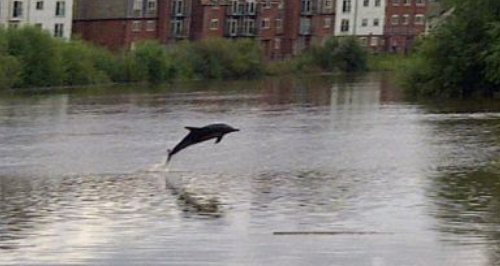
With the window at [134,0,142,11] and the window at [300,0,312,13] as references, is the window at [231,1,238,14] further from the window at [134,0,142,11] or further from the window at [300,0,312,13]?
the window at [134,0,142,11]

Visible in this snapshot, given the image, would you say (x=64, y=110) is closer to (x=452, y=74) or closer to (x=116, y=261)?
(x=452, y=74)

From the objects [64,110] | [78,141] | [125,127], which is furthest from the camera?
[64,110]

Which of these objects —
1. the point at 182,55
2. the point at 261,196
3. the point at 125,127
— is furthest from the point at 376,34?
the point at 261,196

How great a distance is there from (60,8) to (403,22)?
1411 inches

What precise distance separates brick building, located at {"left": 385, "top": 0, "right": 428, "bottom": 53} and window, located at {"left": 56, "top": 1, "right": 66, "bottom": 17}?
110 ft

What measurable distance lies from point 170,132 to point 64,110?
14.8 metres

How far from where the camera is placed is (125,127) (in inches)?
1551

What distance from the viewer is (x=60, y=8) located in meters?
96.0

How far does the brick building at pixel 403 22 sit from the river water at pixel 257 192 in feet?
253

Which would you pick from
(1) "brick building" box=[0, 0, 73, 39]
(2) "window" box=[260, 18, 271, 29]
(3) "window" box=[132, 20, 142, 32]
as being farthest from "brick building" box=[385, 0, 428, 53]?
(1) "brick building" box=[0, 0, 73, 39]

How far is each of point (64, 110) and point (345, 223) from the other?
116 ft

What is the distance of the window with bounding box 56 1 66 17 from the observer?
314 ft

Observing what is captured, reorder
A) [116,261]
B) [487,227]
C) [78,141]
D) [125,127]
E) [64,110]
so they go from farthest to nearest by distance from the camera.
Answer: [64,110] < [125,127] < [78,141] < [487,227] < [116,261]

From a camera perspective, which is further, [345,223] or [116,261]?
[345,223]
